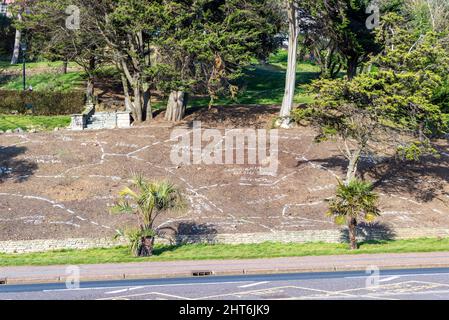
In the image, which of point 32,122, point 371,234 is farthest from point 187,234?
point 32,122

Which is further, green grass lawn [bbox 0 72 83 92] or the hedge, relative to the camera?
green grass lawn [bbox 0 72 83 92]

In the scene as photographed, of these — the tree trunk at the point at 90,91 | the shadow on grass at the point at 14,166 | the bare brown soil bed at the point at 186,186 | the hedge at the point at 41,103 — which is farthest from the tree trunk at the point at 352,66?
the shadow on grass at the point at 14,166

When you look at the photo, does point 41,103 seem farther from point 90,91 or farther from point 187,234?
point 187,234

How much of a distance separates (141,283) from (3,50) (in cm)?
6052

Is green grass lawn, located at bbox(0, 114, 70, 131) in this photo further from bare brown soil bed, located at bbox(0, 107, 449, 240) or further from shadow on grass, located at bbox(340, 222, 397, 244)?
shadow on grass, located at bbox(340, 222, 397, 244)

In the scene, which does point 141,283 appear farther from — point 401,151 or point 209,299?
point 401,151

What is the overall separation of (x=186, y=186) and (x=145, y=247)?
9.49m

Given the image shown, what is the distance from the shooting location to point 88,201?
37.3m

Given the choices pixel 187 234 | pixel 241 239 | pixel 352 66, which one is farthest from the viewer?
pixel 352 66

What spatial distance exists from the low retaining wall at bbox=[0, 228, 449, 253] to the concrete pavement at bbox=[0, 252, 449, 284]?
4472 mm

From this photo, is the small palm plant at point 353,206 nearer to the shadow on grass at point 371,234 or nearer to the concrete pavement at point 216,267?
the shadow on grass at point 371,234

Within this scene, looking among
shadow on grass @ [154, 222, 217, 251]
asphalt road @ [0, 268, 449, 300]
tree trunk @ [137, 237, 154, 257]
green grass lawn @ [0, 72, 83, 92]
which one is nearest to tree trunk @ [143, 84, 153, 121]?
green grass lawn @ [0, 72, 83, 92]

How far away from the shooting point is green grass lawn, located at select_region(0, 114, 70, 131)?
49869 millimetres

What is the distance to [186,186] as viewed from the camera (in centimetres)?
3978
